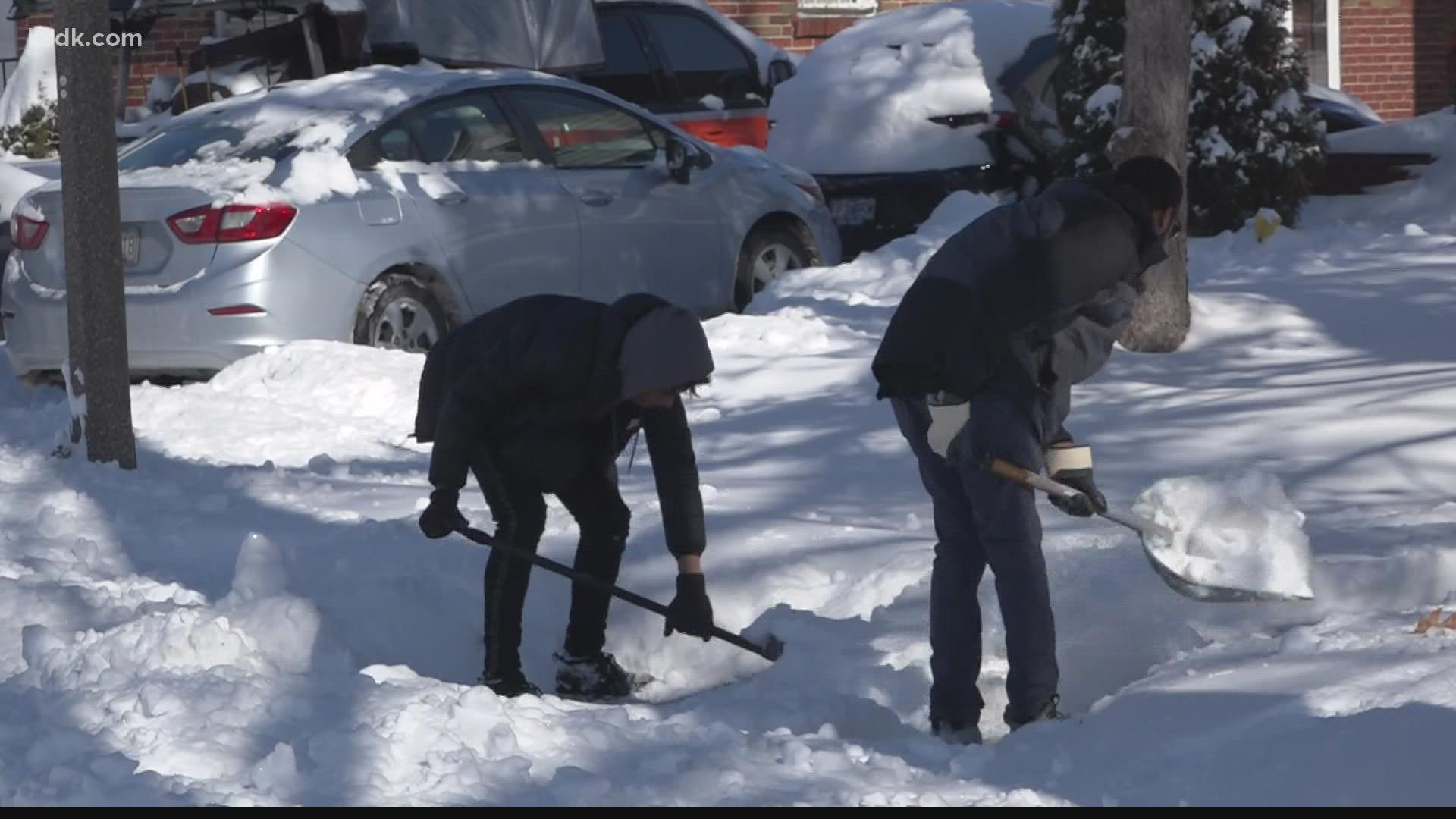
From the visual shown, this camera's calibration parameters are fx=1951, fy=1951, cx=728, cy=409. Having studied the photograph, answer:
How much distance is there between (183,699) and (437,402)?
1040 millimetres

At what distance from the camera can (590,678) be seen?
5238mm

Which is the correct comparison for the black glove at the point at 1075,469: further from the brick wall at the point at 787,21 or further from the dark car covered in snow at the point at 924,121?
the brick wall at the point at 787,21

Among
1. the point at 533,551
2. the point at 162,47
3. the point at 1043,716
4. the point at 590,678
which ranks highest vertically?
the point at 162,47

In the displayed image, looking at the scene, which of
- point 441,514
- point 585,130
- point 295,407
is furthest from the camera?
point 585,130

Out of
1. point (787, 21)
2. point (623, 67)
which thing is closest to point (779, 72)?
point (623, 67)

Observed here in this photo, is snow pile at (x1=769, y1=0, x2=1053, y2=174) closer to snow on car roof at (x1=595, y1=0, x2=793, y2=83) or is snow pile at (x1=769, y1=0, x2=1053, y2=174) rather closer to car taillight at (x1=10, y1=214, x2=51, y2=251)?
snow on car roof at (x1=595, y1=0, x2=793, y2=83)

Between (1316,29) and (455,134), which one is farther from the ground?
(1316,29)

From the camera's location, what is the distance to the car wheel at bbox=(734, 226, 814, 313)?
9.98 metres

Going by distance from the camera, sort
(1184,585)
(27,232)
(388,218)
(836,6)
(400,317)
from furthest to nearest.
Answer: (836,6) < (27,232) < (400,317) < (388,218) < (1184,585)

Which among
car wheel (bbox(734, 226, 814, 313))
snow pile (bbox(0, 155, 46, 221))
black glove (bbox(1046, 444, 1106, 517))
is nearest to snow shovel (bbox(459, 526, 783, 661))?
black glove (bbox(1046, 444, 1106, 517))

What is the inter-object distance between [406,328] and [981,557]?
4.48m

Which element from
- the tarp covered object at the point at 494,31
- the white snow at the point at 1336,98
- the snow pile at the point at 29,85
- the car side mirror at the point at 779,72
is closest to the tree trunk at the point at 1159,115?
the car side mirror at the point at 779,72

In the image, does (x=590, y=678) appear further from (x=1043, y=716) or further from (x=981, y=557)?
(x=1043, y=716)

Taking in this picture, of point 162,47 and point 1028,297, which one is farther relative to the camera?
point 162,47
